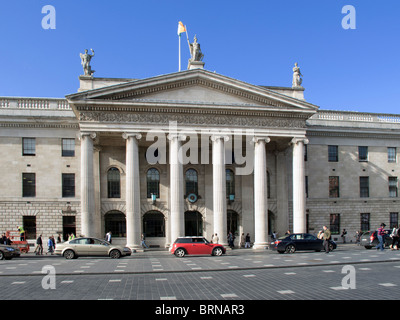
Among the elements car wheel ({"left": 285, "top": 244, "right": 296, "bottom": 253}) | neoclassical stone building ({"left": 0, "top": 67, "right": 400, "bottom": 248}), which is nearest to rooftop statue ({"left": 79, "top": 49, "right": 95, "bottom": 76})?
neoclassical stone building ({"left": 0, "top": 67, "right": 400, "bottom": 248})

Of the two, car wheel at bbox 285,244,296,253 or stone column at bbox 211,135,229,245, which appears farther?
stone column at bbox 211,135,229,245

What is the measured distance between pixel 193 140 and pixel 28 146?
14.8 meters

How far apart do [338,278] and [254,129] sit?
861 inches

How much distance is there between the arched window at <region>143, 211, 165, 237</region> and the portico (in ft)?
1.52

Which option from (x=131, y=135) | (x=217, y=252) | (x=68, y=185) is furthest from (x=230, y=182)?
(x=68, y=185)

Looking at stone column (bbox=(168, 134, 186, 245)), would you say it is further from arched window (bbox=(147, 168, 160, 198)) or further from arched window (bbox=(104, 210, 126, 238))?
arched window (bbox=(104, 210, 126, 238))

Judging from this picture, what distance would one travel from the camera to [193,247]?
30125 millimetres

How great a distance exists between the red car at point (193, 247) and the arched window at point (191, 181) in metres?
11.8

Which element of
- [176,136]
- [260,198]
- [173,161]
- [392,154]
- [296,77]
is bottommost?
[260,198]

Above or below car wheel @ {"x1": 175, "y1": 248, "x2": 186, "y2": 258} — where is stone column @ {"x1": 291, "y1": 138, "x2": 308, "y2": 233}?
above

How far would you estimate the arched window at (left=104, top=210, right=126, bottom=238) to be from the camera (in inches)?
1575

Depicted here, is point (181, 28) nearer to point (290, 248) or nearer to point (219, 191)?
point (219, 191)
